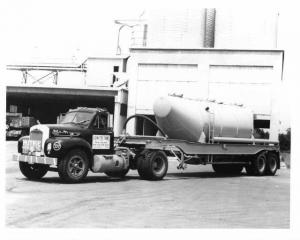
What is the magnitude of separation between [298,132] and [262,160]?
9.33 metres

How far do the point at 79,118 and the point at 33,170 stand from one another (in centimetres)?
216

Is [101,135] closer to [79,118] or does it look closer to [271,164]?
[79,118]

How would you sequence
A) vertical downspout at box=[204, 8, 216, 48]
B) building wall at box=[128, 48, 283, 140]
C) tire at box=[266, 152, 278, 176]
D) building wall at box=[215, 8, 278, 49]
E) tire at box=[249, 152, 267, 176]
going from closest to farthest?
1. tire at box=[249, 152, 267, 176]
2. tire at box=[266, 152, 278, 176]
3. building wall at box=[215, 8, 278, 49]
4. vertical downspout at box=[204, 8, 216, 48]
5. building wall at box=[128, 48, 283, 140]

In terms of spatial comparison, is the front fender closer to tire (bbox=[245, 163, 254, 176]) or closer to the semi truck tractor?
the semi truck tractor

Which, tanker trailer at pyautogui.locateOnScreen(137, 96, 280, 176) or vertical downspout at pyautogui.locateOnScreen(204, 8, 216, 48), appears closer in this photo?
tanker trailer at pyautogui.locateOnScreen(137, 96, 280, 176)

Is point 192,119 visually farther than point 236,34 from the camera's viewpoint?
No

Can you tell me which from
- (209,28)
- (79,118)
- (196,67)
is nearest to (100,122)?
(79,118)

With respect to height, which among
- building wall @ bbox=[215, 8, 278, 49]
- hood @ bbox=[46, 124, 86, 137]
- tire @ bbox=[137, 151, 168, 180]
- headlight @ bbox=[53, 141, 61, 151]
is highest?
building wall @ bbox=[215, 8, 278, 49]

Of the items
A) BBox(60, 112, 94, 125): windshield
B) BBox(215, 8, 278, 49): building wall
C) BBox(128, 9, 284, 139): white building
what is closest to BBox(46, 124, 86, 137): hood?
BBox(60, 112, 94, 125): windshield

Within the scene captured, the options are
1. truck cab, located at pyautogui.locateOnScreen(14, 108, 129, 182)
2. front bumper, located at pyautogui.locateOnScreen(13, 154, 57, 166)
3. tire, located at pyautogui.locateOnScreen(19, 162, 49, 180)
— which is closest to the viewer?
front bumper, located at pyautogui.locateOnScreen(13, 154, 57, 166)

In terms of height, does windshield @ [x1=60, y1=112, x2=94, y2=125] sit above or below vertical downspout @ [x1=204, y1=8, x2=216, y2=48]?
below

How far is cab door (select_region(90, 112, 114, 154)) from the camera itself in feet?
45.7

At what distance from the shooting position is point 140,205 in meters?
9.95
